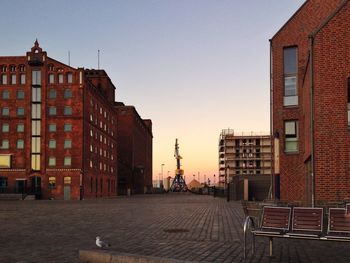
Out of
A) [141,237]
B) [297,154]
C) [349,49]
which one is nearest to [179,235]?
[141,237]

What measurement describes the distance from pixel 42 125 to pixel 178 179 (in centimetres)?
8565

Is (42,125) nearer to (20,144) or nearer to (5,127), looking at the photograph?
(20,144)

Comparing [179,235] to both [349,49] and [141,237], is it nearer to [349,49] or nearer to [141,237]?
[141,237]

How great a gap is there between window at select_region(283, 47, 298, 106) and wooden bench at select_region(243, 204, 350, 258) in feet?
61.9

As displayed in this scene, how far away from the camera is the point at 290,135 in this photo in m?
27.5

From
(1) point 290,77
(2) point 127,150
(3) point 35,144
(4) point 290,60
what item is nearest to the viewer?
(1) point 290,77

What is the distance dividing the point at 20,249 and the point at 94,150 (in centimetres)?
6249

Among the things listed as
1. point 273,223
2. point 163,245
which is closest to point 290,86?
point 163,245

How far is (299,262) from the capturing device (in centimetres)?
883

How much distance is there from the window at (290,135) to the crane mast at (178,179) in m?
115

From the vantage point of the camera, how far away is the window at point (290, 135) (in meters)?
27.1

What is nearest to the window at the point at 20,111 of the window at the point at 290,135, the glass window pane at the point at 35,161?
the glass window pane at the point at 35,161

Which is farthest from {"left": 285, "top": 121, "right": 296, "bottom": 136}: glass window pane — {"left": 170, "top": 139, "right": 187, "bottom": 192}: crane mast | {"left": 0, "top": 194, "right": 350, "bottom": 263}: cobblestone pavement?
{"left": 170, "top": 139, "right": 187, "bottom": 192}: crane mast

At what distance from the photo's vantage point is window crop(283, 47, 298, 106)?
90.3ft
